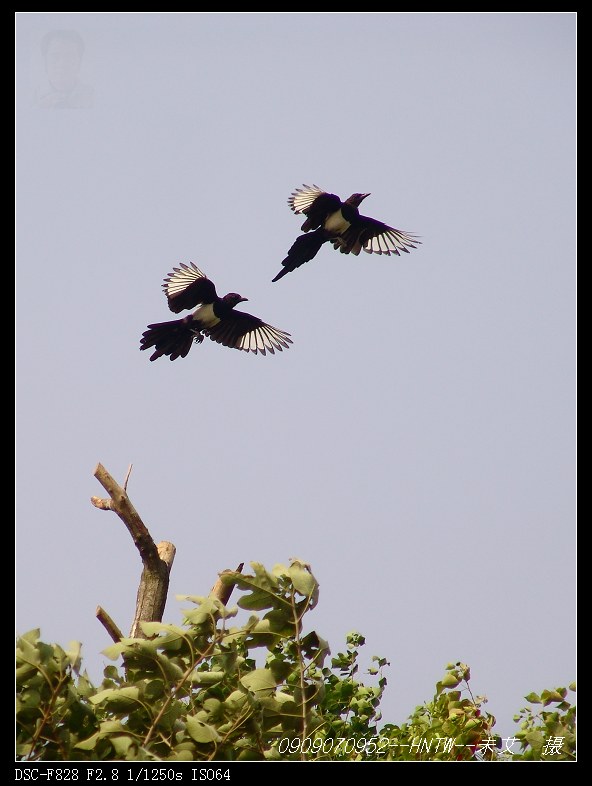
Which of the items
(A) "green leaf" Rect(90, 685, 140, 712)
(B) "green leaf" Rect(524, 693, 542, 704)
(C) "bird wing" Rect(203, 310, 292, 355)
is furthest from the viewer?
(C) "bird wing" Rect(203, 310, 292, 355)

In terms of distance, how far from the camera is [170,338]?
742 centimetres

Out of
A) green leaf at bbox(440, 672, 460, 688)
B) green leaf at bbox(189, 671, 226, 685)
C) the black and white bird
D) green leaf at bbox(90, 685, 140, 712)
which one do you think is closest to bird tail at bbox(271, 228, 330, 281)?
the black and white bird

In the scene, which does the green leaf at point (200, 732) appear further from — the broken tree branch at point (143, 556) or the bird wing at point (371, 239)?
the bird wing at point (371, 239)

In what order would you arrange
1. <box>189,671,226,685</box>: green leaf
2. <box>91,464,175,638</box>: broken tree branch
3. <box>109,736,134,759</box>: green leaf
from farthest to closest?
<box>91,464,175,638</box>: broken tree branch
<box>189,671,226,685</box>: green leaf
<box>109,736,134,759</box>: green leaf

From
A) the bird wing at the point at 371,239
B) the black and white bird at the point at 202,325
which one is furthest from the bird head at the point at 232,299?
the bird wing at the point at 371,239

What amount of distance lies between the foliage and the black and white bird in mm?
4625

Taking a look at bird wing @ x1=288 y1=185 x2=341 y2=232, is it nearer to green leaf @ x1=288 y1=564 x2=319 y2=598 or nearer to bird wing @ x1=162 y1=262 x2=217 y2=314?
bird wing @ x1=162 y1=262 x2=217 y2=314

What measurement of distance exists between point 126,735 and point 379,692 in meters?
1.45

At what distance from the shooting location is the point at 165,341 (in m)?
7.39

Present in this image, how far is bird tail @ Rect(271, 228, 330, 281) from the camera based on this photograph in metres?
7.37
